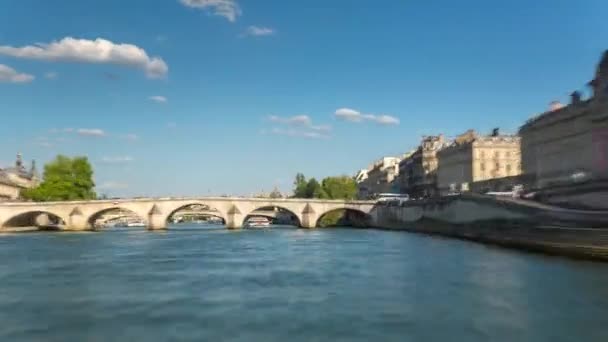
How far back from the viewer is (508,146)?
72188mm

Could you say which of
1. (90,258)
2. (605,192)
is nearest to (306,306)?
(90,258)

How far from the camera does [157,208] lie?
66938 mm

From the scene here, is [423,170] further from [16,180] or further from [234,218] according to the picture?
[16,180]

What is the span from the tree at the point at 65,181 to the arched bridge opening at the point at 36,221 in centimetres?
231

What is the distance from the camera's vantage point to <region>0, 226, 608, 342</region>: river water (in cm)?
1490

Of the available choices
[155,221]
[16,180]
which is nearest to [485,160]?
[155,221]

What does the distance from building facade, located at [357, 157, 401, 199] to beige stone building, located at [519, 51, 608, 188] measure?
44535 mm

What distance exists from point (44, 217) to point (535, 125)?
57.6 metres

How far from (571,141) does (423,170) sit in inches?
1541

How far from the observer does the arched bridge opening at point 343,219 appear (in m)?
77.8

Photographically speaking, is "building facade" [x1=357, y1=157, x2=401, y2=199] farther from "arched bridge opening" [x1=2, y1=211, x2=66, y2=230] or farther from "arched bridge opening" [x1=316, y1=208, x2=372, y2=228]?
"arched bridge opening" [x1=2, y1=211, x2=66, y2=230]

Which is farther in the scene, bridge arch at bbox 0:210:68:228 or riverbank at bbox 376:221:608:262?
bridge arch at bbox 0:210:68:228

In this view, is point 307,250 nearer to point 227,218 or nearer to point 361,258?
point 361,258

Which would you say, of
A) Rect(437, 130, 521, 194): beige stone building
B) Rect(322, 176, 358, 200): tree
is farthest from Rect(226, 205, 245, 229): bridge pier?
Rect(322, 176, 358, 200): tree
